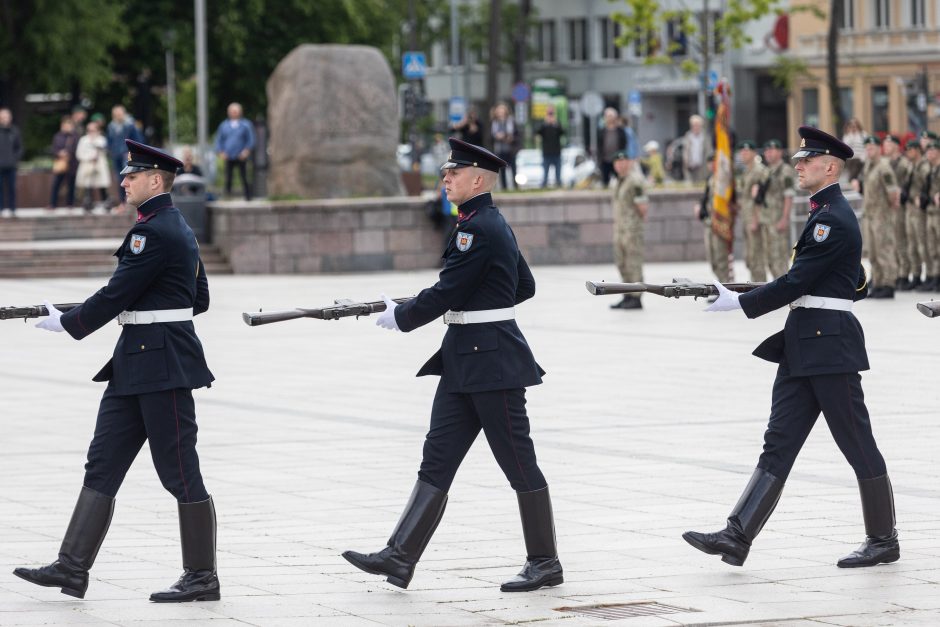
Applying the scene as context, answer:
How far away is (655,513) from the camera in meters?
8.81

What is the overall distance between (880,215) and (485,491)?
13.5 m

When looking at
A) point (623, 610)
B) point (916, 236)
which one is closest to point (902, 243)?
point (916, 236)

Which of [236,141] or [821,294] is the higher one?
[236,141]

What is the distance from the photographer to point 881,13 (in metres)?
72.8

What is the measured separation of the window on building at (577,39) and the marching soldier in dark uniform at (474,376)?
262ft

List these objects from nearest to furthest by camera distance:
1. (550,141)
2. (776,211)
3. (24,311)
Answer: (24,311) → (776,211) → (550,141)

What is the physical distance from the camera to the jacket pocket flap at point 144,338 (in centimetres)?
713

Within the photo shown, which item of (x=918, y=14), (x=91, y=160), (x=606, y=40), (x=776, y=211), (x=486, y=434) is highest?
(x=918, y=14)

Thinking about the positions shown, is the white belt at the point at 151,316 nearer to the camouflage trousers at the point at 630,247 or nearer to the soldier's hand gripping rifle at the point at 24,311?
the soldier's hand gripping rifle at the point at 24,311

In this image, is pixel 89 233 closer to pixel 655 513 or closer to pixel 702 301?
pixel 702 301

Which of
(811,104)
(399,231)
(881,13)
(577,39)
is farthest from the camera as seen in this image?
(577,39)

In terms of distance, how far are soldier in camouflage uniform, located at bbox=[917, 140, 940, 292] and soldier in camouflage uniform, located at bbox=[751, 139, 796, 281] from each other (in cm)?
172

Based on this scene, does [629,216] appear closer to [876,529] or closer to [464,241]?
[876,529]

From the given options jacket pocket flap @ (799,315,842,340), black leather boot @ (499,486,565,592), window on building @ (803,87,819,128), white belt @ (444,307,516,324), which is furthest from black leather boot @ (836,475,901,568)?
window on building @ (803,87,819,128)
